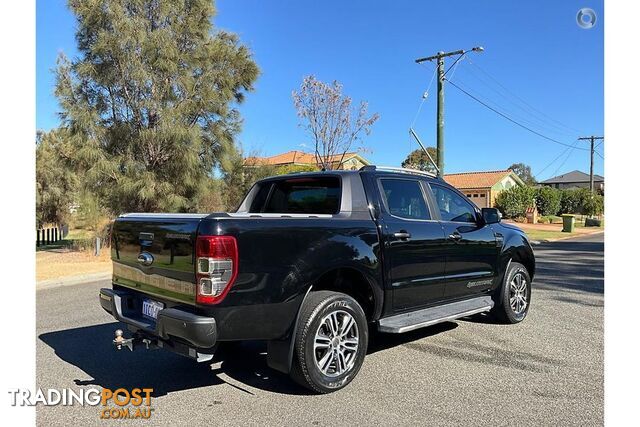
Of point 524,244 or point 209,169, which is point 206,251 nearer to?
point 524,244

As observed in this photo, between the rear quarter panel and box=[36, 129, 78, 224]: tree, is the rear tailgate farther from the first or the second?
box=[36, 129, 78, 224]: tree

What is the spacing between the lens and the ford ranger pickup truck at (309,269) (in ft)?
11.8

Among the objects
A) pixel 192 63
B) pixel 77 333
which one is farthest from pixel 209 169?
pixel 77 333

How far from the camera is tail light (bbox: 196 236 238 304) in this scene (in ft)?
11.4

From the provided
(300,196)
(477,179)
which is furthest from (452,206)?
(477,179)

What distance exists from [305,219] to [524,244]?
12.8 feet

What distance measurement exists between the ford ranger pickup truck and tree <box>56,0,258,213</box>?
11344 millimetres

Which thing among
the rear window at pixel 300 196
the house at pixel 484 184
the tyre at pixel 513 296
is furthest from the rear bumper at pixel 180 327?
the house at pixel 484 184

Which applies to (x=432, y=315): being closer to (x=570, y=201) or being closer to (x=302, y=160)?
(x=302, y=160)

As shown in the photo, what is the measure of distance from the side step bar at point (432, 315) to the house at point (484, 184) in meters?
43.9

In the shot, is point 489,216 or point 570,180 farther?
point 570,180

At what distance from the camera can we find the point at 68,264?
44.5ft

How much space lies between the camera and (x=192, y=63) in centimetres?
1653

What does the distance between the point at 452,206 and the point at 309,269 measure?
2.53m
